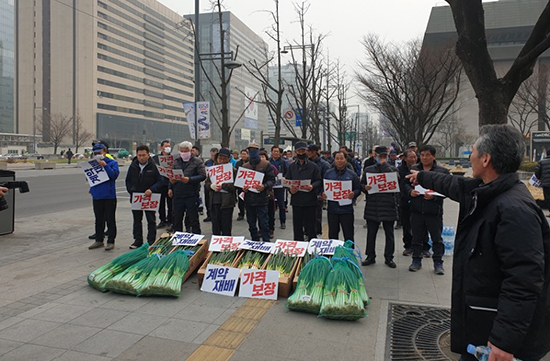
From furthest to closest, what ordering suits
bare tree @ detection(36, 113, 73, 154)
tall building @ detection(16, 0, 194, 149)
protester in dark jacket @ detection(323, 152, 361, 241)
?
1. tall building @ detection(16, 0, 194, 149)
2. bare tree @ detection(36, 113, 73, 154)
3. protester in dark jacket @ detection(323, 152, 361, 241)

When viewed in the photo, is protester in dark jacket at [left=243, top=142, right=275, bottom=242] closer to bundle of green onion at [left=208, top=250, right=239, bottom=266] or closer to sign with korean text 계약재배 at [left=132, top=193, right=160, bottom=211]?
sign with korean text 계약재배 at [left=132, top=193, right=160, bottom=211]

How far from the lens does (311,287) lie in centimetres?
502

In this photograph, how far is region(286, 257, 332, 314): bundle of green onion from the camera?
4798 millimetres

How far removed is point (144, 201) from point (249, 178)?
2092mm

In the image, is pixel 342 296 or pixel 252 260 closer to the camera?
pixel 342 296

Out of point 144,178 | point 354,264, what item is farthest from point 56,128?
point 354,264

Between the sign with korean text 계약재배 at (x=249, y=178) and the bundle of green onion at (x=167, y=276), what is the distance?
247 cm

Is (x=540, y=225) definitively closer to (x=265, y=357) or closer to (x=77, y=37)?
(x=265, y=357)

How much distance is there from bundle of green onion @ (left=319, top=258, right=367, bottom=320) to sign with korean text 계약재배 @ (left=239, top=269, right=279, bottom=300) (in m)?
0.74

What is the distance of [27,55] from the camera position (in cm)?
9850

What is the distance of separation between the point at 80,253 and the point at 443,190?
6856 mm

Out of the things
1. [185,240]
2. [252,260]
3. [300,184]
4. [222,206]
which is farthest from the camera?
[222,206]

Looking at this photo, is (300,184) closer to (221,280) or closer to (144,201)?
(221,280)

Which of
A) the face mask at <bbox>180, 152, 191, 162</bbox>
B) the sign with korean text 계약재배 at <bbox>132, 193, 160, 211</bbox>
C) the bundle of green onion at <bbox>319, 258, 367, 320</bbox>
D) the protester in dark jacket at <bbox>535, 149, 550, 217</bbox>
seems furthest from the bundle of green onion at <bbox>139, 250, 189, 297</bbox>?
the protester in dark jacket at <bbox>535, 149, 550, 217</bbox>
